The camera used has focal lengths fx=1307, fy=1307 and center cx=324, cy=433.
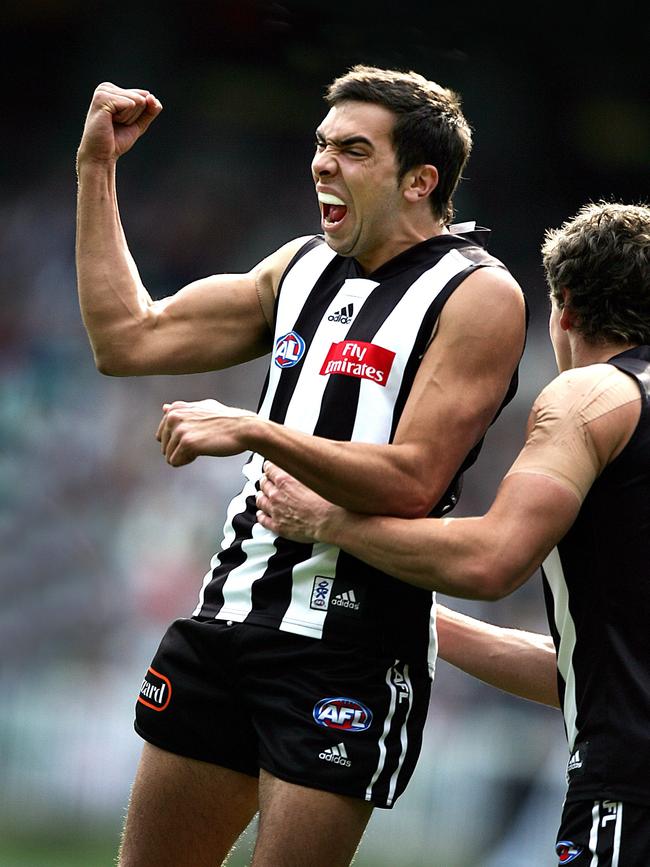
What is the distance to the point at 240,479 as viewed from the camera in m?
6.90

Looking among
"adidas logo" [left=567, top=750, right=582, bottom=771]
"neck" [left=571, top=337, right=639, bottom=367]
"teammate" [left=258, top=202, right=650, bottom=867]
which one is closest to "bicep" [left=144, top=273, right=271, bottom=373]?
"teammate" [left=258, top=202, right=650, bottom=867]

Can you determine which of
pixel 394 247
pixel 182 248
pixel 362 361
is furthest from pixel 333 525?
pixel 182 248

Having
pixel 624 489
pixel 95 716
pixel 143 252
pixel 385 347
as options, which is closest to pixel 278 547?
pixel 385 347

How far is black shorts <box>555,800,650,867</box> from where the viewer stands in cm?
228

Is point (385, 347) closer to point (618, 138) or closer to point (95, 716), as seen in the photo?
point (95, 716)

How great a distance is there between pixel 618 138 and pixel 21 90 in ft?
11.0

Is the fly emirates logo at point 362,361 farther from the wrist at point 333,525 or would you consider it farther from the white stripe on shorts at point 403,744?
the white stripe on shorts at point 403,744

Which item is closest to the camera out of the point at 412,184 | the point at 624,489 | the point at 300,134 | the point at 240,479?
the point at 624,489

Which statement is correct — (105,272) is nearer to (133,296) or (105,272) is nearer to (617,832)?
(133,296)

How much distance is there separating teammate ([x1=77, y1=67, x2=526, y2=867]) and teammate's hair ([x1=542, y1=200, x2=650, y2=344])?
15cm

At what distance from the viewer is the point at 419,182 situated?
295cm

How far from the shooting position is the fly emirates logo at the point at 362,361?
2.75m

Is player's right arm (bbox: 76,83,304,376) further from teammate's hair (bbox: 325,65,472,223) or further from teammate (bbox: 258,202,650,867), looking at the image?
teammate (bbox: 258,202,650,867)

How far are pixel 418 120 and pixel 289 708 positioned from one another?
1.33 m
